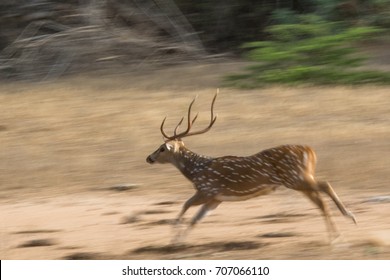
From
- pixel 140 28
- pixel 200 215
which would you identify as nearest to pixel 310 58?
pixel 140 28

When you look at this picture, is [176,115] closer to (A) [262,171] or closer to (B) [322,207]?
(A) [262,171]

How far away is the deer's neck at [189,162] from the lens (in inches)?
390

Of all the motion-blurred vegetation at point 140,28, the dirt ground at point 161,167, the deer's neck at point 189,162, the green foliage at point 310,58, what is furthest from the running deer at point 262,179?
the motion-blurred vegetation at point 140,28

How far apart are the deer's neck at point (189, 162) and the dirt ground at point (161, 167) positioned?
2.03 feet

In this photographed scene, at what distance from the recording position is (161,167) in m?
13.7

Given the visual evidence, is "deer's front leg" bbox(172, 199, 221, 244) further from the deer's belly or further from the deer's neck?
the deer's neck

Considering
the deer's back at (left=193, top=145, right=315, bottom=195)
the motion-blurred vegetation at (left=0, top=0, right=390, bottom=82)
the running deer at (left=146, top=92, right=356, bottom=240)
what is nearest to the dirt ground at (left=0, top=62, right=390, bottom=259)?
the running deer at (left=146, top=92, right=356, bottom=240)

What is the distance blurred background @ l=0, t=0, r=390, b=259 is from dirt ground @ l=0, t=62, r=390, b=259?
1.3 inches

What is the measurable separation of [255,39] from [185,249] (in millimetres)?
14575

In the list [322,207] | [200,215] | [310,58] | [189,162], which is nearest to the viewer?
[322,207]

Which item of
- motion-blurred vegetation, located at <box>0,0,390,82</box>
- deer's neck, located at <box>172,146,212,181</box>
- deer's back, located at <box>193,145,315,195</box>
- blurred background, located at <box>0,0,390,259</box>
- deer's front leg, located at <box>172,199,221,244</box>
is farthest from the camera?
motion-blurred vegetation, located at <box>0,0,390,82</box>

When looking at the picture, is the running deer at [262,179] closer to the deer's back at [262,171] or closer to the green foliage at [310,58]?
the deer's back at [262,171]

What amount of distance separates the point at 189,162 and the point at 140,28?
13.9 metres

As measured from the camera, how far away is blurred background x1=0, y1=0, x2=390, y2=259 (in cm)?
1025
